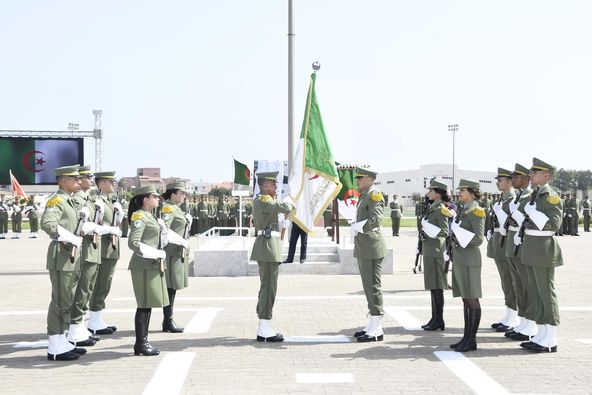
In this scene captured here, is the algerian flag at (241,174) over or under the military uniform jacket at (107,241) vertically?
over

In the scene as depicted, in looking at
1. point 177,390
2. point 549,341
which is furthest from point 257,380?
point 549,341

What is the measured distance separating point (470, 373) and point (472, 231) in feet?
5.76

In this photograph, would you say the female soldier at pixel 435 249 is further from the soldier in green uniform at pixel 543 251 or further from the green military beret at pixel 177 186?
the green military beret at pixel 177 186

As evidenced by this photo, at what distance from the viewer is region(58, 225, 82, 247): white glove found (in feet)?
22.0

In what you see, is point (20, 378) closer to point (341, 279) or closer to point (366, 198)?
point (366, 198)

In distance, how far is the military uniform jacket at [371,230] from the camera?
25.7 ft

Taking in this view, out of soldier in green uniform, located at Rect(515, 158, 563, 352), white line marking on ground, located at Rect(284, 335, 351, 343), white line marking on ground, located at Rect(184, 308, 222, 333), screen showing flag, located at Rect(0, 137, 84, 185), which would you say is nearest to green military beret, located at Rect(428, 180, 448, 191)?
soldier in green uniform, located at Rect(515, 158, 563, 352)

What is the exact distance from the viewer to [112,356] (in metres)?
7.08

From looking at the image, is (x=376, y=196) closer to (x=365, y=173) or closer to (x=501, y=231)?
(x=365, y=173)

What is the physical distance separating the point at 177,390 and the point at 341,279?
8.28 meters

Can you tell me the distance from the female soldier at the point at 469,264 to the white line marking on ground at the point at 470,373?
0.31 meters

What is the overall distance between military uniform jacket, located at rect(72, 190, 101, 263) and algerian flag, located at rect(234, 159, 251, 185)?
1282 centimetres

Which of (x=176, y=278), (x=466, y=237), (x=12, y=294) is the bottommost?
(x=12, y=294)

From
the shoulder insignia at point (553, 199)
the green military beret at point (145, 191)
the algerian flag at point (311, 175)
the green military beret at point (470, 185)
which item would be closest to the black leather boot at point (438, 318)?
the green military beret at point (470, 185)
